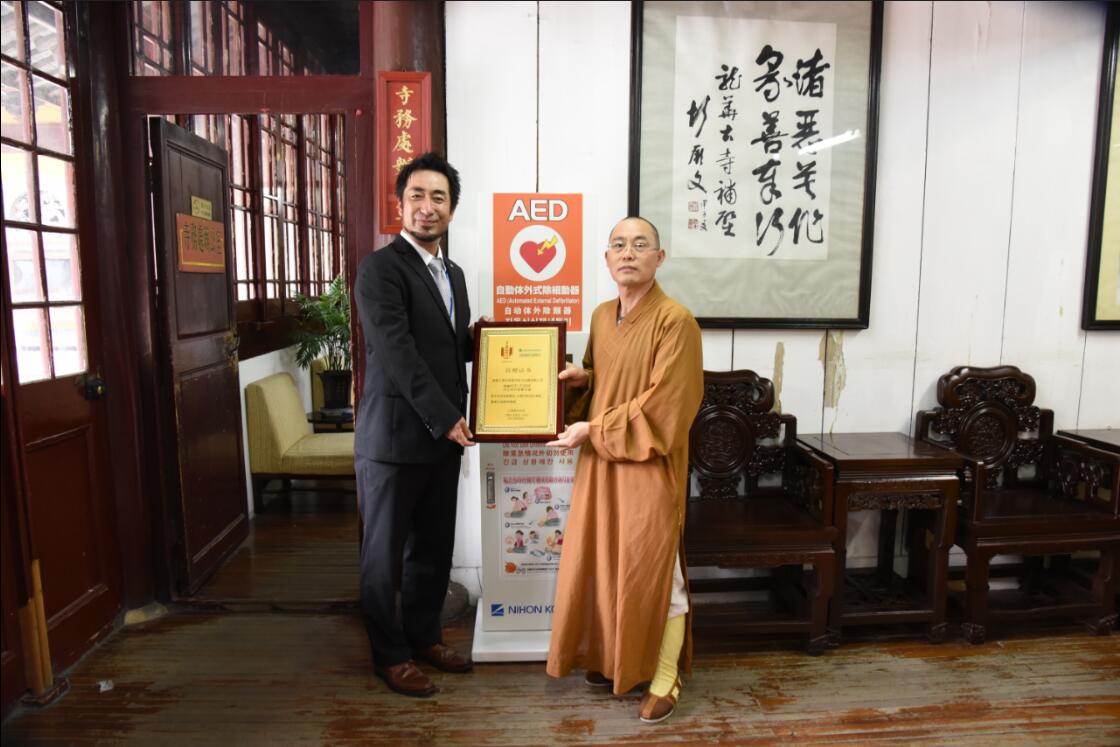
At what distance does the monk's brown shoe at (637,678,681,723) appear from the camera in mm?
2107

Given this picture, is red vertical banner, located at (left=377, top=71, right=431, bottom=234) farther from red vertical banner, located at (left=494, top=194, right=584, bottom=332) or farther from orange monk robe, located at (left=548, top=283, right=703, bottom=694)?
orange monk robe, located at (left=548, top=283, right=703, bottom=694)

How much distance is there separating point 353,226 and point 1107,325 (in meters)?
3.06

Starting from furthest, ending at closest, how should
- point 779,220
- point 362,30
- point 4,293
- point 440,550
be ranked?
point 779,220 → point 362,30 → point 440,550 → point 4,293

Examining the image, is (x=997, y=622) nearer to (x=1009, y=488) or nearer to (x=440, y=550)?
(x=1009, y=488)

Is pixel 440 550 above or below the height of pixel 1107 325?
below

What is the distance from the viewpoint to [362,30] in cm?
253

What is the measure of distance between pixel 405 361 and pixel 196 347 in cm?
140

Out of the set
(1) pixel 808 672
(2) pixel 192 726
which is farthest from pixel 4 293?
(1) pixel 808 672

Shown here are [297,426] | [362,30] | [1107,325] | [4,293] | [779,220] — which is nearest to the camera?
[4,293]

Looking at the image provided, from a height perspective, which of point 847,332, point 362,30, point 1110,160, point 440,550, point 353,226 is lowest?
point 440,550

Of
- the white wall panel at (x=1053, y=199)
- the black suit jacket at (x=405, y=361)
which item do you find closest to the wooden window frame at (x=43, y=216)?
the black suit jacket at (x=405, y=361)

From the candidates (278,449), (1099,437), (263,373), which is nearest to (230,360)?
(278,449)

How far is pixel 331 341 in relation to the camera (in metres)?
4.70

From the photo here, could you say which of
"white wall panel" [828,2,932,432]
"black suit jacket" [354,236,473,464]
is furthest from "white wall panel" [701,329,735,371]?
"black suit jacket" [354,236,473,464]
